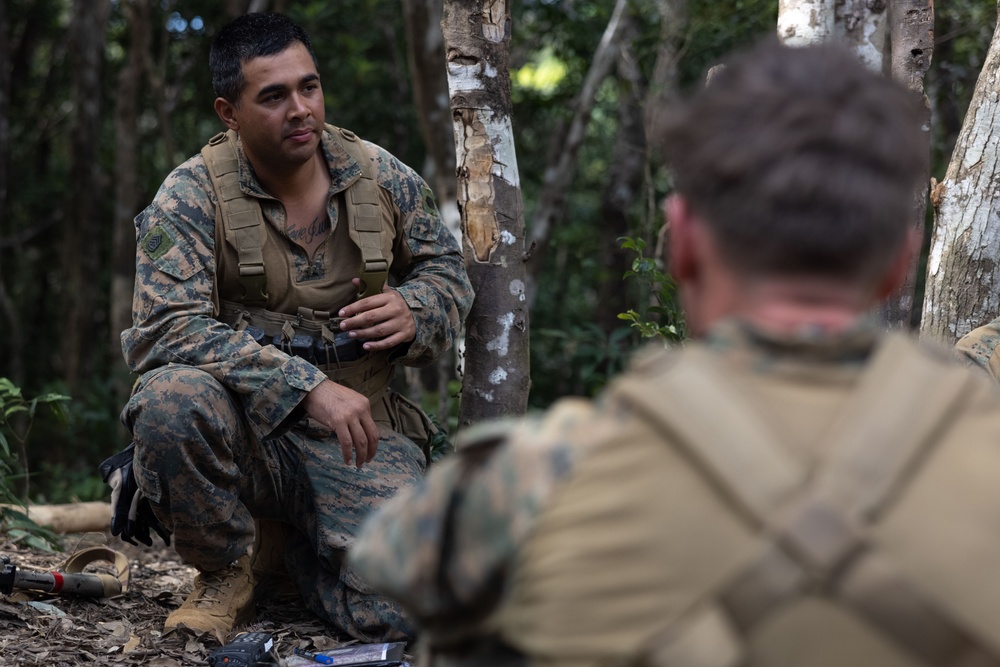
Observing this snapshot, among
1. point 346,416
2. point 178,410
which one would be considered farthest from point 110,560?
point 346,416

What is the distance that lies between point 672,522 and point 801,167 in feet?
1.36

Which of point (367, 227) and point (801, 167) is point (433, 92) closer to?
point (367, 227)

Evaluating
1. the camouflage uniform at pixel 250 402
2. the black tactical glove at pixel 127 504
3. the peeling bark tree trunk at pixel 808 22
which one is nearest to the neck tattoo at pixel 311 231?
the camouflage uniform at pixel 250 402

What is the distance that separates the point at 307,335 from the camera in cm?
371

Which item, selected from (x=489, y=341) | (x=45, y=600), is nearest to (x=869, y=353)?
(x=489, y=341)

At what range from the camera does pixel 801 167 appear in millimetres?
1209

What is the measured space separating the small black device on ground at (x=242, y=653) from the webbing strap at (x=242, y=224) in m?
1.13

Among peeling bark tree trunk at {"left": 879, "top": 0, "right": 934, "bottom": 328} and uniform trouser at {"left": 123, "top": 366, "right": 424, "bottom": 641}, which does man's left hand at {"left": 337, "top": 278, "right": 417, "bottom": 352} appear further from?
peeling bark tree trunk at {"left": 879, "top": 0, "right": 934, "bottom": 328}

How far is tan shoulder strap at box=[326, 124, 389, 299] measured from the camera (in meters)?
3.75

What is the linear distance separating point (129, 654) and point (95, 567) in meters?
1.12

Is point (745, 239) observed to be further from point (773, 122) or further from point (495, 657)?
point (495, 657)

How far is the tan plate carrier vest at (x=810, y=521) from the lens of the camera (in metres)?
1.13

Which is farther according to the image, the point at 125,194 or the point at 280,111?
the point at 125,194

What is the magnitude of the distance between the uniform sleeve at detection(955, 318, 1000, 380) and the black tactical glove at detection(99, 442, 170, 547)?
2571mm
